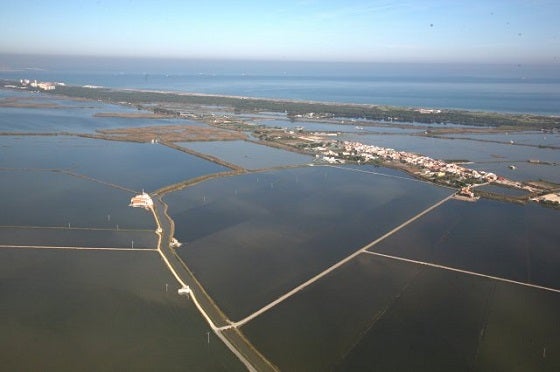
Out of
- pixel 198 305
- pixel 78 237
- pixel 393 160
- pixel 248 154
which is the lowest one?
pixel 198 305

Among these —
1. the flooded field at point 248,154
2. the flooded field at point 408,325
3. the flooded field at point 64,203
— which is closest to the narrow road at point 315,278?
the flooded field at point 408,325

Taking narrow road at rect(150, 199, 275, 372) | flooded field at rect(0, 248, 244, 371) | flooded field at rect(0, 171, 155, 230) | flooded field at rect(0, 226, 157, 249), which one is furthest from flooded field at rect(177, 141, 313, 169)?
flooded field at rect(0, 248, 244, 371)

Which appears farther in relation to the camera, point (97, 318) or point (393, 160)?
point (393, 160)

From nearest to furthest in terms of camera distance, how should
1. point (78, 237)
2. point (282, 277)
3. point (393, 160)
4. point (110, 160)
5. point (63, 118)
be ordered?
1. point (282, 277)
2. point (78, 237)
3. point (110, 160)
4. point (393, 160)
5. point (63, 118)

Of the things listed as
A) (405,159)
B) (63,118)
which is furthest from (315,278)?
(63,118)

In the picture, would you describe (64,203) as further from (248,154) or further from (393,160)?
(393,160)

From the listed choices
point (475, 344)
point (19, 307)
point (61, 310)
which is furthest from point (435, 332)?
point (19, 307)
